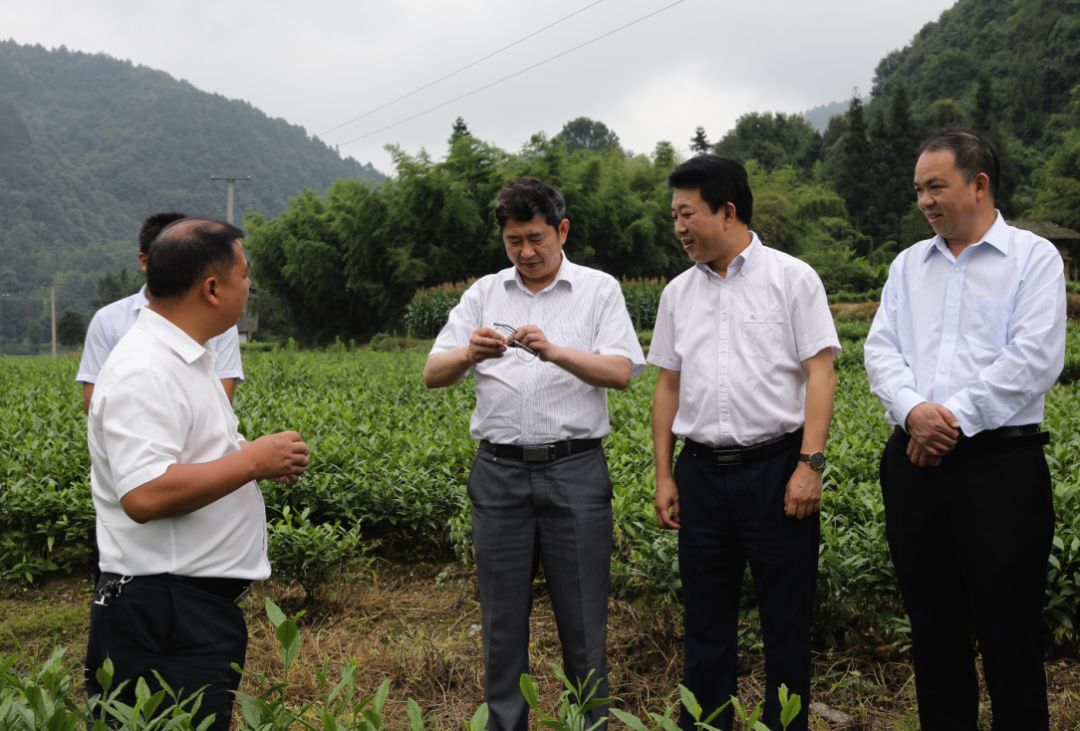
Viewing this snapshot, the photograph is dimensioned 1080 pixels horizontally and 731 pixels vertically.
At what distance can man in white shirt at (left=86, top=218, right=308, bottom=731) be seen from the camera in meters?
2.02

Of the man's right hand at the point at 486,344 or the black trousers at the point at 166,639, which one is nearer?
the black trousers at the point at 166,639

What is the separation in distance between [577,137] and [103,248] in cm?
3655

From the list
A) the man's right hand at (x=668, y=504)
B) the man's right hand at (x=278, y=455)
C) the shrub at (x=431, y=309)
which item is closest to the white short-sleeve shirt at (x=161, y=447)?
the man's right hand at (x=278, y=455)

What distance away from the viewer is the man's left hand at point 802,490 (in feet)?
8.98

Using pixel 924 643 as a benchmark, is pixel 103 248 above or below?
above

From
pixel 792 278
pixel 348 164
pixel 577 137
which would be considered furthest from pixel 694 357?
pixel 348 164

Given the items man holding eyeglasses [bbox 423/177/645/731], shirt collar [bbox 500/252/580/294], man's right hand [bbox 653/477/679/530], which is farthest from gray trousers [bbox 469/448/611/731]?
shirt collar [bbox 500/252/580/294]

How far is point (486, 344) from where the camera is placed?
9.20 ft

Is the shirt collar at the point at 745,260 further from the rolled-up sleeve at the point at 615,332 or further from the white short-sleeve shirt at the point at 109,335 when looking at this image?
the white short-sleeve shirt at the point at 109,335

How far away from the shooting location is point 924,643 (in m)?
2.73

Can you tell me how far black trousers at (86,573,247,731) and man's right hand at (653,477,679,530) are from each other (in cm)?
135

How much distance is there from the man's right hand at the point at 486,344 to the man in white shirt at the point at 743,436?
57cm

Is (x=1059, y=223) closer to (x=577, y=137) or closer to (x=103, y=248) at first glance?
(x=577, y=137)

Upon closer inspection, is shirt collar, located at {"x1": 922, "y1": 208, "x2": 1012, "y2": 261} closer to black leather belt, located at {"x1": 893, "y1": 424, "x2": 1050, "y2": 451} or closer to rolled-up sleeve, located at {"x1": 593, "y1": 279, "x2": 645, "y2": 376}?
black leather belt, located at {"x1": 893, "y1": 424, "x2": 1050, "y2": 451}
